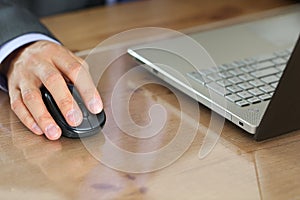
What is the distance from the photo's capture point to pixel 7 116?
0.90m

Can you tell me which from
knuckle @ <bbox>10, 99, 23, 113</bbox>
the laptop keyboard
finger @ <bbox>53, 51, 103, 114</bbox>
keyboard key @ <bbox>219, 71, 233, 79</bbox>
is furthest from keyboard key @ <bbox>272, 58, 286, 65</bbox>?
knuckle @ <bbox>10, 99, 23, 113</bbox>

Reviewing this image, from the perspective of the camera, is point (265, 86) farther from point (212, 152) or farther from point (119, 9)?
point (119, 9)

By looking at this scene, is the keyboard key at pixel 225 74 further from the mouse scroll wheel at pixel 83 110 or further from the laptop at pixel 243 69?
the mouse scroll wheel at pixel 83 110

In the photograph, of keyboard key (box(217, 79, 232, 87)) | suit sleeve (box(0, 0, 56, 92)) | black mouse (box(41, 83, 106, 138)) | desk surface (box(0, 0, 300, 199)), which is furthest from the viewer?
suit sleeve (box(0, 0, 56, 92))

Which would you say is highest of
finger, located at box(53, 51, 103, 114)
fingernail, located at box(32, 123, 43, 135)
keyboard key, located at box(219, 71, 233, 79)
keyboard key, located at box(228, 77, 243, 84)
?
finger, located at box(53, 51, 103, 114)

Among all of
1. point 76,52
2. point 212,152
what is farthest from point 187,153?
point 76,52

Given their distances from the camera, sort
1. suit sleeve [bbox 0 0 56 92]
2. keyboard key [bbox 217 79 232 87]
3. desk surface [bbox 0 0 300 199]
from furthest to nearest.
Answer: suit sleeve [bbox 0 0 56 92] → keyboard key [bbox 217 79 232 87] → desk surface [bbox 0 0 300 199]

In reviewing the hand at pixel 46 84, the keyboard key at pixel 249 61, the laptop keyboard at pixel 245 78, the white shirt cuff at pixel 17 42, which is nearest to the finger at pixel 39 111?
the hand at pixel 46 84

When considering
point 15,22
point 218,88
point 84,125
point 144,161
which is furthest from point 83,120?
point 15,22

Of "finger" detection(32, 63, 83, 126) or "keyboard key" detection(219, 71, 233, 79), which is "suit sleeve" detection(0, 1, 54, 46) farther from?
"keyboard key" detection(219, 71, 233, 79)

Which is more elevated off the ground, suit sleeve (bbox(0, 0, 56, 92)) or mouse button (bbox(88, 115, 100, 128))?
suit sleeve (bbox(0, 0, 56, 92))

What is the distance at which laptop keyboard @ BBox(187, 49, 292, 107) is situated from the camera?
0.89 metres

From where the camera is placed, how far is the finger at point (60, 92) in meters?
0.82

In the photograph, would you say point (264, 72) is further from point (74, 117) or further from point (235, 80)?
point (74, 117)
